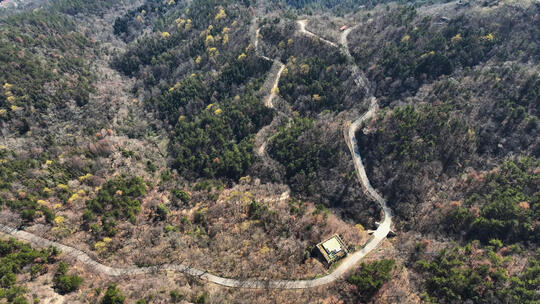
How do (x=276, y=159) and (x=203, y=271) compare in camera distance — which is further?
(x=276, y=159)

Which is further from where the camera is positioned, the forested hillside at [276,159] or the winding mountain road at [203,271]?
the forested hillside at [276,159]

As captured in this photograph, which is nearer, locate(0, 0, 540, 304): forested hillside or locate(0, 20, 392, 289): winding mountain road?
locate(0, 20, 392, 289): winding mountain road

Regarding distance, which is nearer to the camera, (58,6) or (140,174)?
(140,174)

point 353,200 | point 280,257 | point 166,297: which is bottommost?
point 353,200

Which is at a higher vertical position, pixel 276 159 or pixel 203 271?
pixel 203 271

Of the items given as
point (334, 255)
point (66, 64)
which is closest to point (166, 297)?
point (334, 255)

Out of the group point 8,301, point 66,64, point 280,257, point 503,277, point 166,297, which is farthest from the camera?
point 66,64

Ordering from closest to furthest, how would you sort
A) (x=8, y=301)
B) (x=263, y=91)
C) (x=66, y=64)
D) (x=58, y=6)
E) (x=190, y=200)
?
(x=8, y=301), (x=190, y=200), (x=263, y=91), (x=66, y=64), (x=58, y=6)

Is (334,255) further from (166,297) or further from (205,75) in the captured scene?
(205,75)

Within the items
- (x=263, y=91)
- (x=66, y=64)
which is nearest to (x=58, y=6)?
(x=66, y=64)

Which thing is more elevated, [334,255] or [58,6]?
[58,6]
